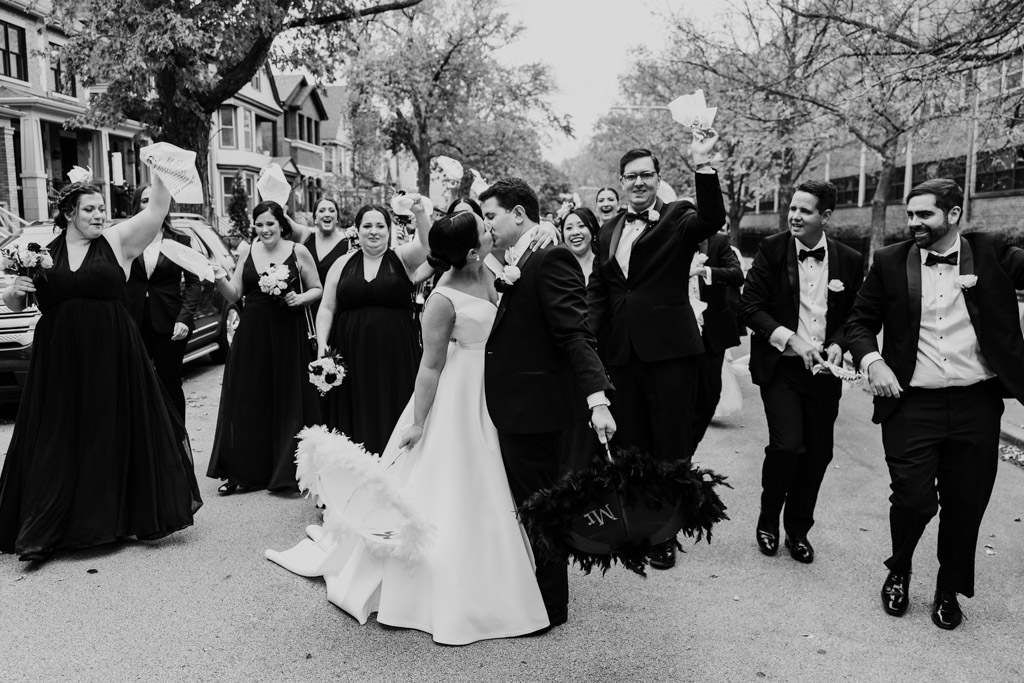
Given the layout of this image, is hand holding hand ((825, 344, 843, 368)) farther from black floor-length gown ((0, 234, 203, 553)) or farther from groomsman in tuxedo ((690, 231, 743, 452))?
black floor-length gown ((0, 234, 203, 553))

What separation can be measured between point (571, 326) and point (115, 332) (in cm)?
282

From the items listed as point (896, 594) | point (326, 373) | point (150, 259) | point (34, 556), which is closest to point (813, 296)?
point (896, 594)

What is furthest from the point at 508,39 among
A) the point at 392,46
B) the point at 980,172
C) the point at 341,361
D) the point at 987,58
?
the point at 341,361

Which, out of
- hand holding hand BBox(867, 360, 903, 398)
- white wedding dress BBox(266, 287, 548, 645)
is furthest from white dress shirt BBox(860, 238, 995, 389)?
white wedding dress BBox(266, 287, 548, 645)

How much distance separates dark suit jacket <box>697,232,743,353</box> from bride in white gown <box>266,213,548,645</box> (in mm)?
3418

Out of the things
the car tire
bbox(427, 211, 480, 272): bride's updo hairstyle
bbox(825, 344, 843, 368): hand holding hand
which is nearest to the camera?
bbox(427, 211, 480, 272): bride's updo hairstyle

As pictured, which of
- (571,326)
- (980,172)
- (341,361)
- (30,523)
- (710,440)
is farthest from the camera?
(980,172)

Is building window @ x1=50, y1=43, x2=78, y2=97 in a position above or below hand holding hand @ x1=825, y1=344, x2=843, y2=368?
above

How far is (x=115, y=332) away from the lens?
205 inches

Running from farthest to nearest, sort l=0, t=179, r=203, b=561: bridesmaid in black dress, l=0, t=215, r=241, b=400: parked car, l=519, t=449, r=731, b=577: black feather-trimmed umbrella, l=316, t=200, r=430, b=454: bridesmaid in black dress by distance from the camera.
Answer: l=0, t=215, r=241, b=400: parked car
l=316, t=200, r=430, b=454: bridesmaid in black dress
l=0, t=179, r=203, b=561: bridesmaid in black dress
l=519, t=449, r=731, b=577: black feather-trimmed umbrella

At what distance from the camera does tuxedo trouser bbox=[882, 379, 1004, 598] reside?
14.3 feet

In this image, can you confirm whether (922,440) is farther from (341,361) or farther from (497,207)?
(341,361)

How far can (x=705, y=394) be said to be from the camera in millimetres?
6797

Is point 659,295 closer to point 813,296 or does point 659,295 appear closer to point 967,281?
point 813,296
